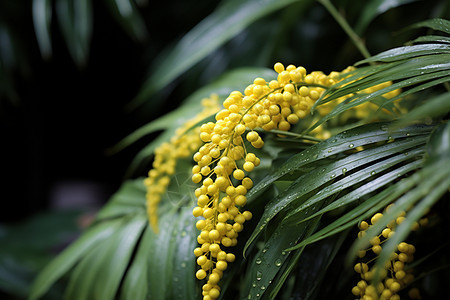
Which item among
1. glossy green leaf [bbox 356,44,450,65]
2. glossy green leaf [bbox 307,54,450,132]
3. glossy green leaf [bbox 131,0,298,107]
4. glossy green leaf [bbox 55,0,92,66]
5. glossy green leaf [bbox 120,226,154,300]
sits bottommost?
glossy green leaf [bbox 120,226,154,300]

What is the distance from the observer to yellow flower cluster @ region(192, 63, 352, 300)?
38cm

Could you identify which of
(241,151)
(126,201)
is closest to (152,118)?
(126,201)

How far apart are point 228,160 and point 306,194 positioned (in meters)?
0.08

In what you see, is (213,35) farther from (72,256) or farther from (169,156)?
(72,256)

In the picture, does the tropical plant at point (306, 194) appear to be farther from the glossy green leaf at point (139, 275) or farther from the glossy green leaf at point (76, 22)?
the glossy green leaf at point (76, 22)

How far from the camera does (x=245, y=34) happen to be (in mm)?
1254

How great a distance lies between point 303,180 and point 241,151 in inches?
2.5

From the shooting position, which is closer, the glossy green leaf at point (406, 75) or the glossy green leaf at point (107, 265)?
the glossy green leaf at point (406, 75)

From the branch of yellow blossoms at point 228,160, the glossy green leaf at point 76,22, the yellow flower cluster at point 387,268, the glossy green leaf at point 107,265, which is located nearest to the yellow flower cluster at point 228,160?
the branch of yellow blossoms at point 228,160

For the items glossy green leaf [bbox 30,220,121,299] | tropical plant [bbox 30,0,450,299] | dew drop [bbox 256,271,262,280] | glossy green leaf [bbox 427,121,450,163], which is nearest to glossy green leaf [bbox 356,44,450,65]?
tropical plant [bbox 30,0,450,299]

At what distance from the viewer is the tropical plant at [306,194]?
36cm

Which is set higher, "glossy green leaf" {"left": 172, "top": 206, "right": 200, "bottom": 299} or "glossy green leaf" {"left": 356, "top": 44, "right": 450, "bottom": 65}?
"glossy green leaf" {"left": 356, "top": 44, "right": 450, "bottom": 65}

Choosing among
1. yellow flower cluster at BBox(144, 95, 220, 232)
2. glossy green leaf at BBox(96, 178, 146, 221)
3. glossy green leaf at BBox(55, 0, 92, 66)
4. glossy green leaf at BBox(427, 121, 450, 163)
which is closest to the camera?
glossy green leaf at BBox(427, 121, 450, 163)

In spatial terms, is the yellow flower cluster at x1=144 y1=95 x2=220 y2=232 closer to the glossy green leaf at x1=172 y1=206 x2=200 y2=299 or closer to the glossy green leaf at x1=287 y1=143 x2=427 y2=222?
the glossy green leaf at x1=172 y1=206 x2=200 y2=299
